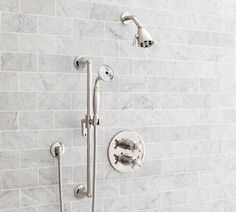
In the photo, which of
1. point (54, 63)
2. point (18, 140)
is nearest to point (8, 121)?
point (18, 140)

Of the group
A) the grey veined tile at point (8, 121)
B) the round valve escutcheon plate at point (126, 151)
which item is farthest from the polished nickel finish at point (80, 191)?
the grey veined tile at point (8, 121)

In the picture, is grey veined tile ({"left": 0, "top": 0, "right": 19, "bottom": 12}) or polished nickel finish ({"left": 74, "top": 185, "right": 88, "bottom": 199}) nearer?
grey veined tile ({"left": 0, "top": 0, "right": 19, "bottom": 12})

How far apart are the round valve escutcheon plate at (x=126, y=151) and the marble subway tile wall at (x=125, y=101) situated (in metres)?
0.03

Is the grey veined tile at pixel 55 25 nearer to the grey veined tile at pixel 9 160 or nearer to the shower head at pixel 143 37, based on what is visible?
the shower head at pixel 143 37

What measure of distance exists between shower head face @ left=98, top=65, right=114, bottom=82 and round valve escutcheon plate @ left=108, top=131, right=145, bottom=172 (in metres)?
0.31

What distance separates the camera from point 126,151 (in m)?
1.87

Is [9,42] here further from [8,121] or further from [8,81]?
[8,121]

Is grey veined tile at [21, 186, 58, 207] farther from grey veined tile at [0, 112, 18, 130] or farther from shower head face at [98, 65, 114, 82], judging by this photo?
shower head face at [98, 65, 114, 82]

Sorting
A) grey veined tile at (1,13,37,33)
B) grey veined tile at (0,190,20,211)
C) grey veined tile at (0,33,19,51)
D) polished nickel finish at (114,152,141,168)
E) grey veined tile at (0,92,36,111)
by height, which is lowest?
grey veined tile at (0,190,20,211)

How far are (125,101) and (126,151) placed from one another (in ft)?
0.81

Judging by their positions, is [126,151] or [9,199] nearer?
[9,199]

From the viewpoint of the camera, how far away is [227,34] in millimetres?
2104

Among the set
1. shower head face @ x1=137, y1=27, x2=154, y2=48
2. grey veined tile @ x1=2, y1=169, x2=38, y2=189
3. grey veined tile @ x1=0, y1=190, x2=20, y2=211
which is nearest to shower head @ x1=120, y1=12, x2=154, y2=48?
shower head face @ x1=137, y1=27, x2=154, y2=48

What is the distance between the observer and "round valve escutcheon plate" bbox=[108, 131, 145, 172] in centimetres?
182
